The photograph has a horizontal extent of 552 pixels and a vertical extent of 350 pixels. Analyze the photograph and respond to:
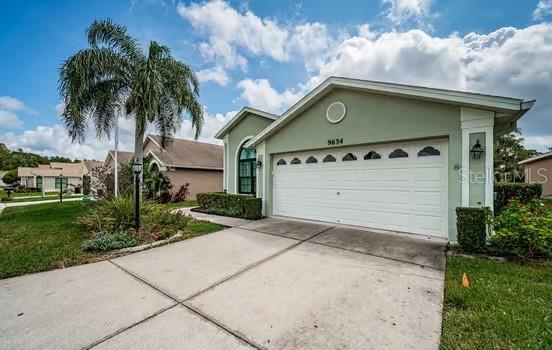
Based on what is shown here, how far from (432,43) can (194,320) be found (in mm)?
10902

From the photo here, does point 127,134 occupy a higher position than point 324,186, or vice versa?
point 127,134

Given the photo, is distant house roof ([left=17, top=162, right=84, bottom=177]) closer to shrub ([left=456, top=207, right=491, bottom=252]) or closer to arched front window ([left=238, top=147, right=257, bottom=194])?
arched front window ([left=238, top=147, right=257, bottom=194])

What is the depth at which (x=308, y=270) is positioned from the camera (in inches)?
157

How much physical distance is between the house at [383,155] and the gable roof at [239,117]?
85.9 inches

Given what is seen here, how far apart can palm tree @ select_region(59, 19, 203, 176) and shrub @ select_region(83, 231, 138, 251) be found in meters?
4.05

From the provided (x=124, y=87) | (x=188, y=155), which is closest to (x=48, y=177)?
(x=188, y=155)

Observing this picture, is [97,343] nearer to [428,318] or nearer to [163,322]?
[163,322]

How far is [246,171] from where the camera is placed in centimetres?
1219

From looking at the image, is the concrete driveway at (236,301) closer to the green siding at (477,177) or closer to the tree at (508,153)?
the green siding at (477,177)

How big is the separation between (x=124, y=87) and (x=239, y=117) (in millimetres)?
5233

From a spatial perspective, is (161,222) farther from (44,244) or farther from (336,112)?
(336,112)

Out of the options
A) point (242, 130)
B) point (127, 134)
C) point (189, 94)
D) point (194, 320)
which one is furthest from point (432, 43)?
point (127, 134)

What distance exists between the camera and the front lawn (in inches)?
172

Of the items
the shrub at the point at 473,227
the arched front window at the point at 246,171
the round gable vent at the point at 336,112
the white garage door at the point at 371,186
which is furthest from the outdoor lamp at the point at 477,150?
the arched front window at the point at 246,171
